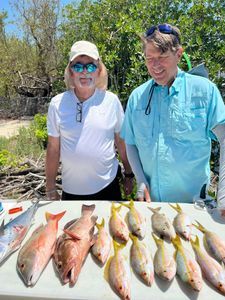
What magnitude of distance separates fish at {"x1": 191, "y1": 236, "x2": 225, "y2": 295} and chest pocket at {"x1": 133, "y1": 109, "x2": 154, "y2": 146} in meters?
0.81

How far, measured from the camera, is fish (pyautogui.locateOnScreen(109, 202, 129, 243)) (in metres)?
1.66

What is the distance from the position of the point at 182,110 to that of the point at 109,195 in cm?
101

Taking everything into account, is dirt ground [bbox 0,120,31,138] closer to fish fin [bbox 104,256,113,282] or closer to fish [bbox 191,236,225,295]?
fish fin [bbox 104,256,113,282]

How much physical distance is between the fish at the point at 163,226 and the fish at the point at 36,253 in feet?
1.78

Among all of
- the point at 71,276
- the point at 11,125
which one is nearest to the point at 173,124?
the point at 71,276

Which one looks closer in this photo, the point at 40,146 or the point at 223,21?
the point at 223,21

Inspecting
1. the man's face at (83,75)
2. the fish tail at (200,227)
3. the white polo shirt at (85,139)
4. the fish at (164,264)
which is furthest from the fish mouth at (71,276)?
the man's face at (83,75)

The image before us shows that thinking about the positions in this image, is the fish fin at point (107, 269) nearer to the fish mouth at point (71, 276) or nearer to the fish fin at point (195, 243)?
the fish mouth at point (71, 276)

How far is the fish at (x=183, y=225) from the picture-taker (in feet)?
5.40

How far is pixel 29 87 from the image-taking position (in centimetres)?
1544

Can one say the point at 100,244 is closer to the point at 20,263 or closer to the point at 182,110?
the point at 20,263

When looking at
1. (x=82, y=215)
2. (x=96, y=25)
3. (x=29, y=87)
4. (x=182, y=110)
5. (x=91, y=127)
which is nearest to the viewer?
(x=82, y=215)

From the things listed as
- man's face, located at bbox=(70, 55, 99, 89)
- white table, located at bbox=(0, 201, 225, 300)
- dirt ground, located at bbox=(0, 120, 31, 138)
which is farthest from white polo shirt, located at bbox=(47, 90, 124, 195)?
dirt ground, located at bbox=(0, 120, 31, 138)

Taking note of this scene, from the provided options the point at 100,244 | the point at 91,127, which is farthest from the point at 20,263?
the point at 91,127
